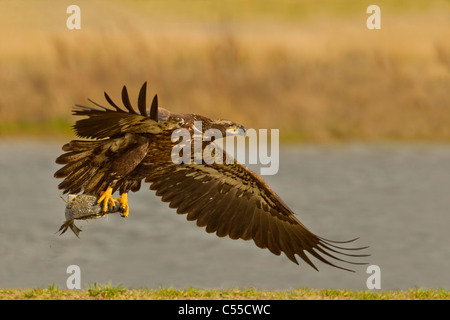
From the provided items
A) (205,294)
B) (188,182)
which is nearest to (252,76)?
(188,182)

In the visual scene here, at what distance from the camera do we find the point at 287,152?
20.8m

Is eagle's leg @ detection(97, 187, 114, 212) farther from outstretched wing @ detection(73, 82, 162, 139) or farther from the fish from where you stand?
outstretched wing @ detection(73, 82, 162, 139)

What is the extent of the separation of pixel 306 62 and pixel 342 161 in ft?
12.5

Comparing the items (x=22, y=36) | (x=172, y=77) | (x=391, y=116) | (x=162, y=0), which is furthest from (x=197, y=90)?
(x=162, y=0)

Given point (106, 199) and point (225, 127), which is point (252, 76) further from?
point (106, 199)

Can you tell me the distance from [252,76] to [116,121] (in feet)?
49.1

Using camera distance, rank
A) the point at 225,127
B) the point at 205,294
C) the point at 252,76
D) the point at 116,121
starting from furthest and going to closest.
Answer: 1. the point at 252,76
2. the point at 225,127
3. the point at 205,294
4. the point at 116,121

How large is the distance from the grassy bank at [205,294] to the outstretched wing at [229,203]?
59 centimetres

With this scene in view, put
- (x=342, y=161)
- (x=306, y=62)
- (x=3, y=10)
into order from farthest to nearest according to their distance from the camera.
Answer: (x=3, y=10) → (x=306, y=62) → (x=342, y=161)

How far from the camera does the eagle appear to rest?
8.38 metres

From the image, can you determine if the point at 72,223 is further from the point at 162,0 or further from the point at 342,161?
the point at 162,0

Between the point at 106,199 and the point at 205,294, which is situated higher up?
the point at 106,199

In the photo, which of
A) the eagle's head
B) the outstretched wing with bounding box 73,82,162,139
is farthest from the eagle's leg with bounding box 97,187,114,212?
the eagle's head

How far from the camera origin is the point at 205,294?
344 inches
